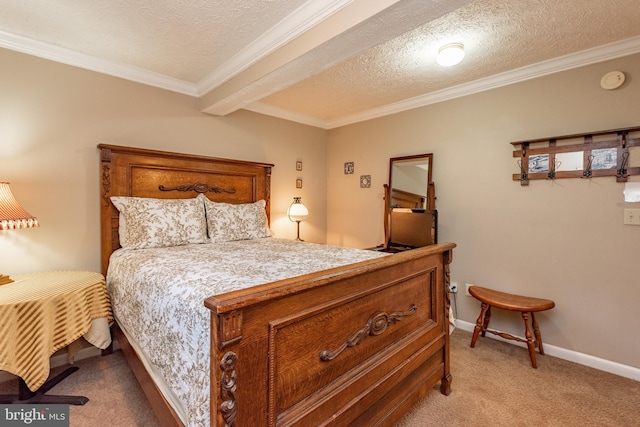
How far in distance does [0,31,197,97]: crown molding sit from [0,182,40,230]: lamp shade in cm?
101

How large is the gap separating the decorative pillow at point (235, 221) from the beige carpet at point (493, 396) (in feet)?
4.03

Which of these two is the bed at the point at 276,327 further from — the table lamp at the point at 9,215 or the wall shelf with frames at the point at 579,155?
the wall shelf with frames at the point at 579,155

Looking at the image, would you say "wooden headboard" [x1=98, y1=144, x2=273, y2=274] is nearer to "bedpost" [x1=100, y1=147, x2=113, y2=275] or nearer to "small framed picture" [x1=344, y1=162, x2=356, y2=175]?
"bedpost" [x1=100, y1=147, x2=113, y2=275]

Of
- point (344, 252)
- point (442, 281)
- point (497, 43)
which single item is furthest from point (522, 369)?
point (497, 43)

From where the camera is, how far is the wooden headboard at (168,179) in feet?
7.81

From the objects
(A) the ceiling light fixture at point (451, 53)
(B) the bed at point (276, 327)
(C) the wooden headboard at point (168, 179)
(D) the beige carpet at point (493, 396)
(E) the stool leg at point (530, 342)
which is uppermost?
(A) the ceiling light fixture at point (451, 53)

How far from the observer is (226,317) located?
83 centimetres

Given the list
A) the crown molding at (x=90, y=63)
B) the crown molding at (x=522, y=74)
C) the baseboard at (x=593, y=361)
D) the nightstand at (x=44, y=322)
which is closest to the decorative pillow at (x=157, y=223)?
the nightstand at (x=44, y=322)

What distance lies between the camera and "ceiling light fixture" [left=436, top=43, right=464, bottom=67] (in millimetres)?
2059

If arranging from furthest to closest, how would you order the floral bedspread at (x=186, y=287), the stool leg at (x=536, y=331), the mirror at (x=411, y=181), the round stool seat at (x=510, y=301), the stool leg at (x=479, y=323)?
1. the mirror at (x=411, y=181)
2. the stool leg at (x=479, y=323)
3. the stool leg at (x=536, y=331)
4. the round stool seat at (x=510, y=301)
5. the floral bedspread at (x=186, y=287)

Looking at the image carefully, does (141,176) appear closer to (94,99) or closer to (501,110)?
(94,99)

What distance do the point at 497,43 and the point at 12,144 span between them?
138 inches

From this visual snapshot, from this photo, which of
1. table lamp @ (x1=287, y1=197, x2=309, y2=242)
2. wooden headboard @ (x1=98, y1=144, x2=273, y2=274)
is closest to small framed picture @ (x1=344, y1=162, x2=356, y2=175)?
table lamp @ (x1=287, y1=197, x2=309, y2=242)

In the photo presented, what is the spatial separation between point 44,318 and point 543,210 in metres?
3.50
